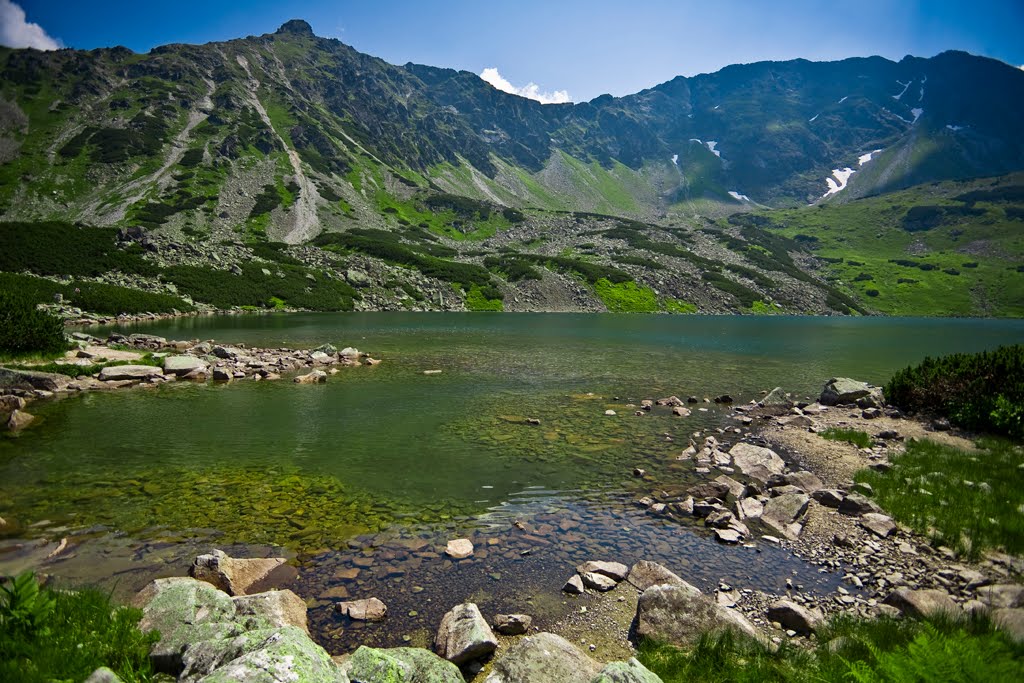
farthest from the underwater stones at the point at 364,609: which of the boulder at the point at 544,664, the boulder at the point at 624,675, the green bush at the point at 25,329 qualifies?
the green bush at the point at 25,329

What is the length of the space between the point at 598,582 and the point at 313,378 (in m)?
28.6

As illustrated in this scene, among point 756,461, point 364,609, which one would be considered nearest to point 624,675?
point 364,609

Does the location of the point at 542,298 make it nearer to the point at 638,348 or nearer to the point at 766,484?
the point at 638,348

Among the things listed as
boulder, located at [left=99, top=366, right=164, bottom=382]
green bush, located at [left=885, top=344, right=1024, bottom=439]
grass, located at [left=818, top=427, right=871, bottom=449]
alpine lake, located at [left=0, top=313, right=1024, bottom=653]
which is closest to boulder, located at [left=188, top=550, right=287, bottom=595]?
alpine lake, located at [left=0, top=313, right=1024, bottom=653]

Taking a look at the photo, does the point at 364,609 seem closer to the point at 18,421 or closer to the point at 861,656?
the point at 861,656

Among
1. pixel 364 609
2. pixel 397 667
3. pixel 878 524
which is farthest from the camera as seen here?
pixel 878 524

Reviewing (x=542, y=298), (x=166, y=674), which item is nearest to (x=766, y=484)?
(x=166, y=674)

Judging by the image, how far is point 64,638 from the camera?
6.42 m

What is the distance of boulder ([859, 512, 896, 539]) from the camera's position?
1260cm

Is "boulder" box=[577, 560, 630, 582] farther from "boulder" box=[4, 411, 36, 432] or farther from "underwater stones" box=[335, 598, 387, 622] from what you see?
"boulder" box=[4, 411, 36, 432]

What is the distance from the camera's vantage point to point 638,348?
58.1m

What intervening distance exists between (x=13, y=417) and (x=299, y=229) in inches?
6237

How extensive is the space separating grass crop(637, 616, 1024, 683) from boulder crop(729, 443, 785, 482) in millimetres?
9026

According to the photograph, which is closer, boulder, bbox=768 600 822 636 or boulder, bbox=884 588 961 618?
boulder, bbox=884 588 961 618
